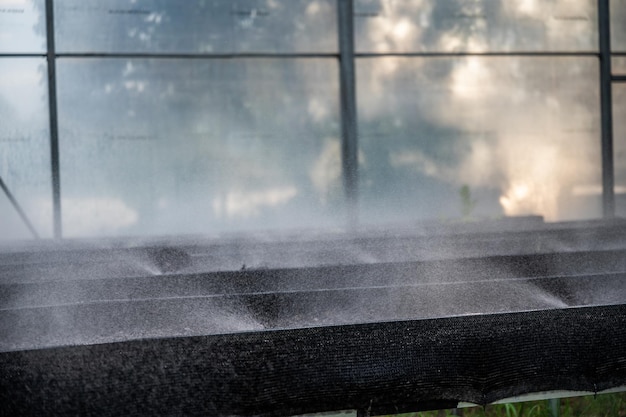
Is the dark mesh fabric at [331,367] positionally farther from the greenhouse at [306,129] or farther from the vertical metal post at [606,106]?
the vertical metal post at [606,106]

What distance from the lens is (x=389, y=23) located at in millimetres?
3910

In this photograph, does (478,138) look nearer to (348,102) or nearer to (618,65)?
(348,102)

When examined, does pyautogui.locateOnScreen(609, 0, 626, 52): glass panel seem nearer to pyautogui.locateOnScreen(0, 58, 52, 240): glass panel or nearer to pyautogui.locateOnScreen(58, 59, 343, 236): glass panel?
pyautogui.locateOnScreen(58, 59, 343, 236): glass panel

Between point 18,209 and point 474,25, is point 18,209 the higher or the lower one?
the lower one

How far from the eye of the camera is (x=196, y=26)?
3725mm

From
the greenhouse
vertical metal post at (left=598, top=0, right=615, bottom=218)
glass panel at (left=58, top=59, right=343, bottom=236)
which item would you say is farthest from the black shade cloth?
vertical metal post at (left=598, top=0, right=615, bottom=218)

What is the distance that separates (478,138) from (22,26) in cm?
254

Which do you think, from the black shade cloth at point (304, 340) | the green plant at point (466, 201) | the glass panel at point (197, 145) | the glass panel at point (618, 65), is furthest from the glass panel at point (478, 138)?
the black shade cloth at point (304, 340)

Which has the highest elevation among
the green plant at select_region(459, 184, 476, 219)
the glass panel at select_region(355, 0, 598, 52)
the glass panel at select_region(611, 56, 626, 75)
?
the glass panel at select_region(355, 0, 598, 52)

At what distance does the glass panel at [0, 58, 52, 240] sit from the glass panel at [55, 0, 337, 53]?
254 mm

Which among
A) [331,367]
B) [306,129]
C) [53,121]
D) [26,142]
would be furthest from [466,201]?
[331,367]

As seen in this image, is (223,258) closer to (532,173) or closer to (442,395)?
(442,395)

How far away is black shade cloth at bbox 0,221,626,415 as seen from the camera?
3.15 ft

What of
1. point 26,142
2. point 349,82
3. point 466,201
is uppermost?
point 349,82
